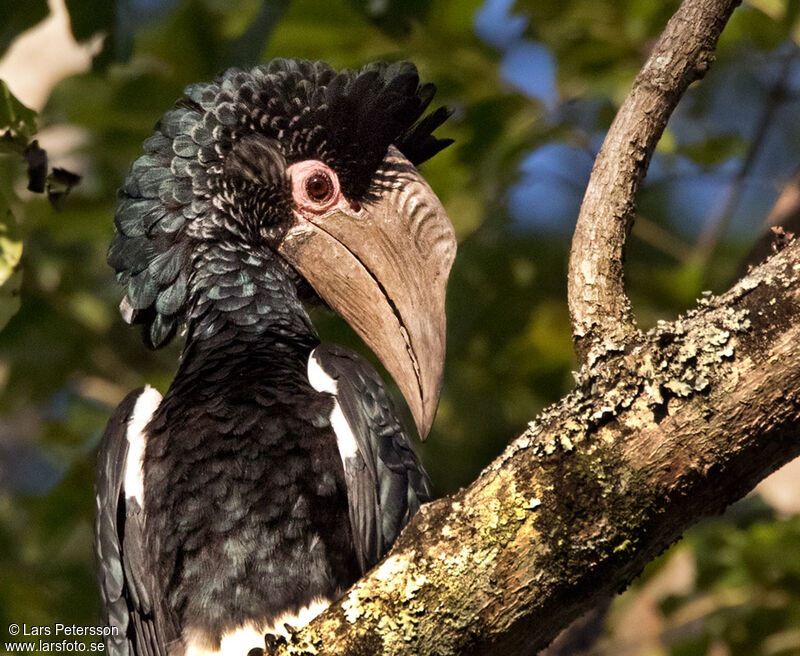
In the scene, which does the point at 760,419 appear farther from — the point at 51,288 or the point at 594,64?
the point at 51,288

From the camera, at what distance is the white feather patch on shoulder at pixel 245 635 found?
304 cm

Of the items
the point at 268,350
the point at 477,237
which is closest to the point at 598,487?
the point at 268,350

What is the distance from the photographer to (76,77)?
4.46 meters

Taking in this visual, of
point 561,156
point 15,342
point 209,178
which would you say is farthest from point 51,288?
point 561,156

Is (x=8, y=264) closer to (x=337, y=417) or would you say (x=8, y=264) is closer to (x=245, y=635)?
(x=337, y=417)

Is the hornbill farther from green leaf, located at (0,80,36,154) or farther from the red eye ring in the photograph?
green leaf, located at (0,80,36,154)

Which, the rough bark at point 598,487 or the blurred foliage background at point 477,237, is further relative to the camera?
the blurred foliage background at point 477,237

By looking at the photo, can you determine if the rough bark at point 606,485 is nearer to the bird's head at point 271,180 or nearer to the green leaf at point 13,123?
the bird's head at point 271,180

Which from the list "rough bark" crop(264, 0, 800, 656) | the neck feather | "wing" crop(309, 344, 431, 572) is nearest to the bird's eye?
the neck feather

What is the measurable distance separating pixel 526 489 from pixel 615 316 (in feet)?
1.74

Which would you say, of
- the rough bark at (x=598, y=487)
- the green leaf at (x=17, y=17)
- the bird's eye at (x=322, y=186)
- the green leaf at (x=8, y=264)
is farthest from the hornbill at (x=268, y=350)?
the rough bark at (x=598, y=487)

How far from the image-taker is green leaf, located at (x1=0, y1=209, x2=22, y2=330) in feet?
10.5

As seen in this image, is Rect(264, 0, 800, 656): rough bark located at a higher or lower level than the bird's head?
lower

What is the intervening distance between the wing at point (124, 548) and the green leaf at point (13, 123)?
1007mm
